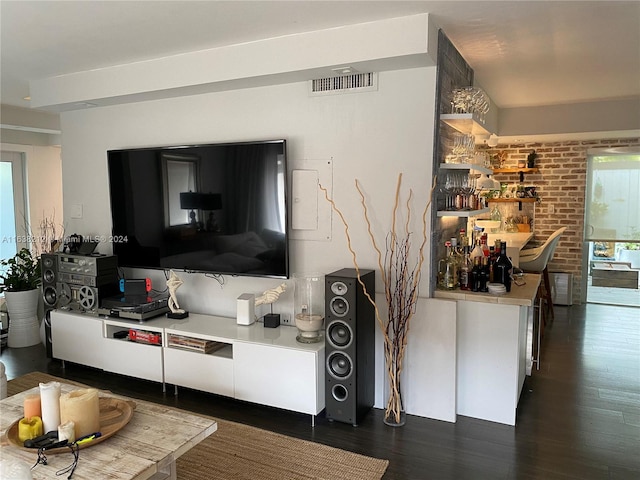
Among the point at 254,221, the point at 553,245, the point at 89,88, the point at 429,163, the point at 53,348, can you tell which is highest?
the point at 89,88

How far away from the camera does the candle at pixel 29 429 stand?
187cm

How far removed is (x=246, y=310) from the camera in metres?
3.50

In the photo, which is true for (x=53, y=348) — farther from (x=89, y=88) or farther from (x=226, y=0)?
(x=226, y=0)

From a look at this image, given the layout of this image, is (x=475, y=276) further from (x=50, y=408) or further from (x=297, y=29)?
(x=50, y=408)

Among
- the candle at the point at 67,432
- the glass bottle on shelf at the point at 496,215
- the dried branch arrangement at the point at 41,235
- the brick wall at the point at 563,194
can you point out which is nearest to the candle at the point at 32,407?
the candle at the point at 67,432

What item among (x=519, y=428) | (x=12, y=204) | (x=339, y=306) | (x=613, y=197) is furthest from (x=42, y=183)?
(x=613, y=197)

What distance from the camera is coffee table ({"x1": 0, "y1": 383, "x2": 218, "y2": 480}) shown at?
1718 millimetres

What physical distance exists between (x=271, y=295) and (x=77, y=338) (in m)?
1.75

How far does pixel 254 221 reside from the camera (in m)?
3.47

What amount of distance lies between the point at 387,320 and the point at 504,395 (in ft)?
2.77

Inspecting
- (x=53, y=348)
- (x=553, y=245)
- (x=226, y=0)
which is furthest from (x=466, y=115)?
(x=53, y=348)

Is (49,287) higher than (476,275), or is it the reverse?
(476,275)

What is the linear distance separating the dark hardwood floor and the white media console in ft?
0.37

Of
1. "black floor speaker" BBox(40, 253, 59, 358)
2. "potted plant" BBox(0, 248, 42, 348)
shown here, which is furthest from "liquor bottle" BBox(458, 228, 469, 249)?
"potted plant" BBox(0, 248, 42, 348)
